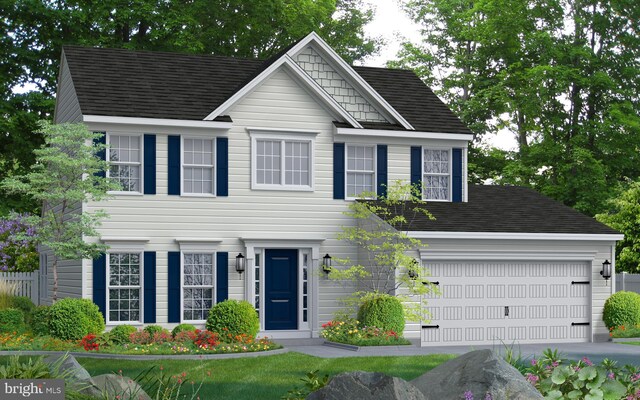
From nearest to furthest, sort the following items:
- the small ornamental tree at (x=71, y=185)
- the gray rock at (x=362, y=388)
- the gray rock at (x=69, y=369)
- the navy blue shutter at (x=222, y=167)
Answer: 1. the gray rock at (x=362, y=388)
2. the gray rock at (x=69, y=369)
3. the small ornamental tree at (x=71, y=185)
4. the navy blue shutter at (x=222, y=167)

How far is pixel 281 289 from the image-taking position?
25.7m

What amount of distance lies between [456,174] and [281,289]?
618 cm

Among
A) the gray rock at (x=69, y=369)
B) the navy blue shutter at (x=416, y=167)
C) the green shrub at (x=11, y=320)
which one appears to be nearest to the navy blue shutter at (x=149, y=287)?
the green shrub at (x=11, y=320)

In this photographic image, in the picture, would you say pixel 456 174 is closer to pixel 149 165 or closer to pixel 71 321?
pixel 149 165

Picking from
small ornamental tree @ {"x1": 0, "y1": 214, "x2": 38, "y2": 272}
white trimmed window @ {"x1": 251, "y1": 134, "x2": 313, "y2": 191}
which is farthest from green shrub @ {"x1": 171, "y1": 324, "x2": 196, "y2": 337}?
small ornamental tree @ {"x1": 0, "y1": 214, "x2": 38, "y2": 272}

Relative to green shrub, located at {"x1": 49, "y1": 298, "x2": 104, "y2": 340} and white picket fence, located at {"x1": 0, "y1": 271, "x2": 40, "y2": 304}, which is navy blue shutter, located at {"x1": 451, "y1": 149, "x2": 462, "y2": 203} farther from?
white picket fence, located at {"x1": 0, "y1": 271, "x2": 40, "y2": 304}

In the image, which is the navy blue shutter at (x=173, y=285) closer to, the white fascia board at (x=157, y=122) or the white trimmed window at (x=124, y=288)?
the white trimmed window at (x=124, y=288)

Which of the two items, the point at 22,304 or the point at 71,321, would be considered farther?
the point at 22,304

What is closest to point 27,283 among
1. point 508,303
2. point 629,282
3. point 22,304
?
point 22,304

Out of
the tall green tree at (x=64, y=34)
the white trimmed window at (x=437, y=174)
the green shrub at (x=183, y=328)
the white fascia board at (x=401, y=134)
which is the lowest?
the green shrub at (x=183, y=328)

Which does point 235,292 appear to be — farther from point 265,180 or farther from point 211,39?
point 211,39

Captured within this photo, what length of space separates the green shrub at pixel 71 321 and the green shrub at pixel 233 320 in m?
2.72

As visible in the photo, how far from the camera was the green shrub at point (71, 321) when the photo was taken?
2145cm

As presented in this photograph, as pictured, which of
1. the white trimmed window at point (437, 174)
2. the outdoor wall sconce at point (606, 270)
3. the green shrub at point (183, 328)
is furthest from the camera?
the white trimmed window at point (437, 174)
